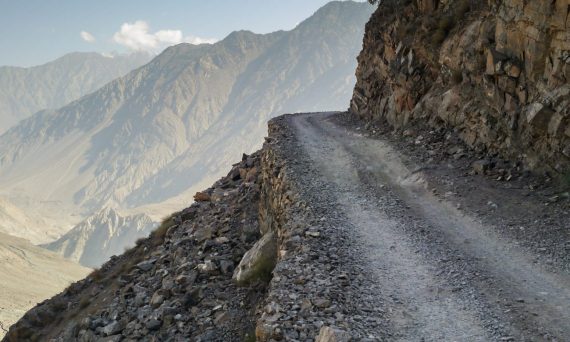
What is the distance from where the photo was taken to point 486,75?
16.8 m

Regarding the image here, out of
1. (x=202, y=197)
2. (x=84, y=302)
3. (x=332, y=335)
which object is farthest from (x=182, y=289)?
(x=84, y=302)

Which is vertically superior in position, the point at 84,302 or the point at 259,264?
the point at 259,264

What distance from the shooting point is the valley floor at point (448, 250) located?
292 inches

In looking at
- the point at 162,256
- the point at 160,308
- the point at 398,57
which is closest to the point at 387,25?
the point at 398,57

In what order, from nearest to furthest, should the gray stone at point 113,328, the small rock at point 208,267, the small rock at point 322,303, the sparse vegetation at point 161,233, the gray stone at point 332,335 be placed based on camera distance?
the gray stone at point 332,335 < the small rock at point 322,303 < the small rock at point 208,267 < the gray stone at point 113,328 < the sparse vegetation at point 161,233

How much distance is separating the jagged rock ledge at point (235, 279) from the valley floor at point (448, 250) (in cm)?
65

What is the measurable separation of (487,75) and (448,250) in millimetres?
9215

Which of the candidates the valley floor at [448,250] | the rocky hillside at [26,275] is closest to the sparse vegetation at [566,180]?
the valley floor at [448,250]

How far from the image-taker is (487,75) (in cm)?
1675

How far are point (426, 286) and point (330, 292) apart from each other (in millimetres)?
1858

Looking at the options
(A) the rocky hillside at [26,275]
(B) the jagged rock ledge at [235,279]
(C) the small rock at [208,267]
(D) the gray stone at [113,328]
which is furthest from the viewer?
(A) the rocky hillside at [26,275]

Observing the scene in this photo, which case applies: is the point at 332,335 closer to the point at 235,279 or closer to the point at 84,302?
the point at 235,279

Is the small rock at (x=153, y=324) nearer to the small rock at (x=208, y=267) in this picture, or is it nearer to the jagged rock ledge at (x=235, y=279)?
the jagged rock ledge at (x=235, y=279)

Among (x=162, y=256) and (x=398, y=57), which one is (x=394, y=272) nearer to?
(x=162, y=256)
